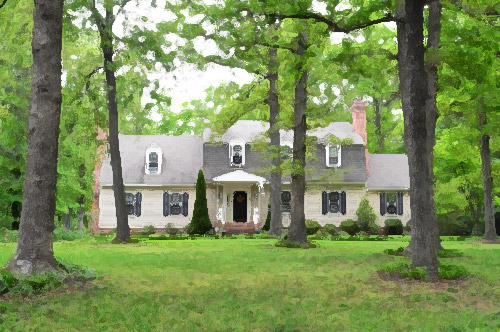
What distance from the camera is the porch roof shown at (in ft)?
107

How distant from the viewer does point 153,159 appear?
116 ft

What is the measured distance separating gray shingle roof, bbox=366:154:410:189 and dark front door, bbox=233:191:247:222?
8240mm

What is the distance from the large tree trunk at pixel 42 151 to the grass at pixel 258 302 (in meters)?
1.14

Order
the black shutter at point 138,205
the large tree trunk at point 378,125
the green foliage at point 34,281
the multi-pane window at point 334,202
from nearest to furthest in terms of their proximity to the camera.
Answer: the green foliage at point 34,281 < the black shutter at point 138,205 < the multi-pane window at point 334,202 < the large tree trunk at point 378,125

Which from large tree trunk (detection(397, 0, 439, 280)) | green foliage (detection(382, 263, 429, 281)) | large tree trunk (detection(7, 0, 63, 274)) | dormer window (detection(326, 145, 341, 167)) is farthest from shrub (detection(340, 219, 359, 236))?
large tree trunk (detection(7, 0, 63, 274))

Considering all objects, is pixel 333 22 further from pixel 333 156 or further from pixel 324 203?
pixel 333 156

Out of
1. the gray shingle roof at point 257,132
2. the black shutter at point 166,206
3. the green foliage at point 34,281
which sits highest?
the gray shingle roof at point 257,132

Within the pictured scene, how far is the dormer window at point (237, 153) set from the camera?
3496 centimetres

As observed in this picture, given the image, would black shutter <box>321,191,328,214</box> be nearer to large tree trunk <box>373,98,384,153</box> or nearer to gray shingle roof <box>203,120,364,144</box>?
gray shingle roof <box>203,120,364,144</box>

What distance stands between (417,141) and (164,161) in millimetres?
27232

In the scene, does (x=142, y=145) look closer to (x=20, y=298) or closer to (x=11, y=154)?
(x=11, y=154)

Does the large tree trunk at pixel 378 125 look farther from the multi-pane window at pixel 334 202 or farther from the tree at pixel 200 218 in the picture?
the tree at pixel 200 218

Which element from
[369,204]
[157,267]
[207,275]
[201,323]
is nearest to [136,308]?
[201,323]

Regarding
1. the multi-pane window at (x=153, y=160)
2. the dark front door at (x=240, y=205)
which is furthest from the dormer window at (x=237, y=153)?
the multi-pane window at (x=153, y=160)
